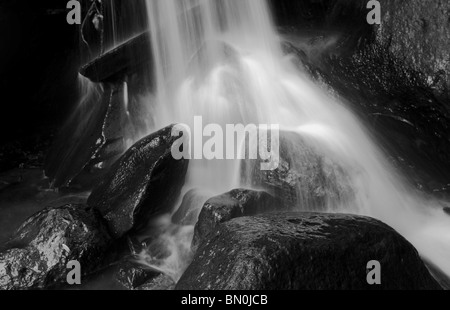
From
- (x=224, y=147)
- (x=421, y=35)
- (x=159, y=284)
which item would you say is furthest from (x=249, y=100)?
(x=159, y=284)

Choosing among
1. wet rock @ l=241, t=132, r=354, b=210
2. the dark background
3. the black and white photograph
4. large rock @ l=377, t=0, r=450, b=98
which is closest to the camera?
the black and white photograph

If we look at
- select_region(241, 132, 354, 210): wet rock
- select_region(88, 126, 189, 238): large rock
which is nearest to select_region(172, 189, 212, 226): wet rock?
select_region(88, 126, 189, 238): large rock

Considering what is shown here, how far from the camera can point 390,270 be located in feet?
12.5

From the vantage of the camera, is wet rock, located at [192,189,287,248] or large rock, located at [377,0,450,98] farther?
large rock, located at [377,0,450,98]

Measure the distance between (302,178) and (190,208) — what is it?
1.59 m

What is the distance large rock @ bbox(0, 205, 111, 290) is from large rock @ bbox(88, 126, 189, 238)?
339 mm

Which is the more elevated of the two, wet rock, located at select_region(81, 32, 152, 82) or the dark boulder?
wet rock, located at select_region(81, 32, 152, 82)

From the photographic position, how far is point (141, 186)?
553cm

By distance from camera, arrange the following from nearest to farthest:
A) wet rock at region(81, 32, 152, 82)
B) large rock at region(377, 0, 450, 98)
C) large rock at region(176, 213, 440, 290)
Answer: large rock at region(176, 213, 440, 290)
large rock at region(377, 0, 450, 98)
wet rock at region(81, 32, 152, 82)

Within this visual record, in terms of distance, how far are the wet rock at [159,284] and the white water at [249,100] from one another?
1.89 m

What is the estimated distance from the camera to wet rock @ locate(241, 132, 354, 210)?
5645 millimetres

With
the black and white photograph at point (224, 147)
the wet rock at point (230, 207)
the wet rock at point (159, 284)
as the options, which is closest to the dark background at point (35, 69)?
the black and white photograph at point (224, 147)

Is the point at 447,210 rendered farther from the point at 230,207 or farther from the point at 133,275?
the point at 133,275

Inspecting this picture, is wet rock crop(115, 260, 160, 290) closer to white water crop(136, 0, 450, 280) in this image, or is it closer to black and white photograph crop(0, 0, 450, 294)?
black and white photograph crop(0, 0, 450, 294)
